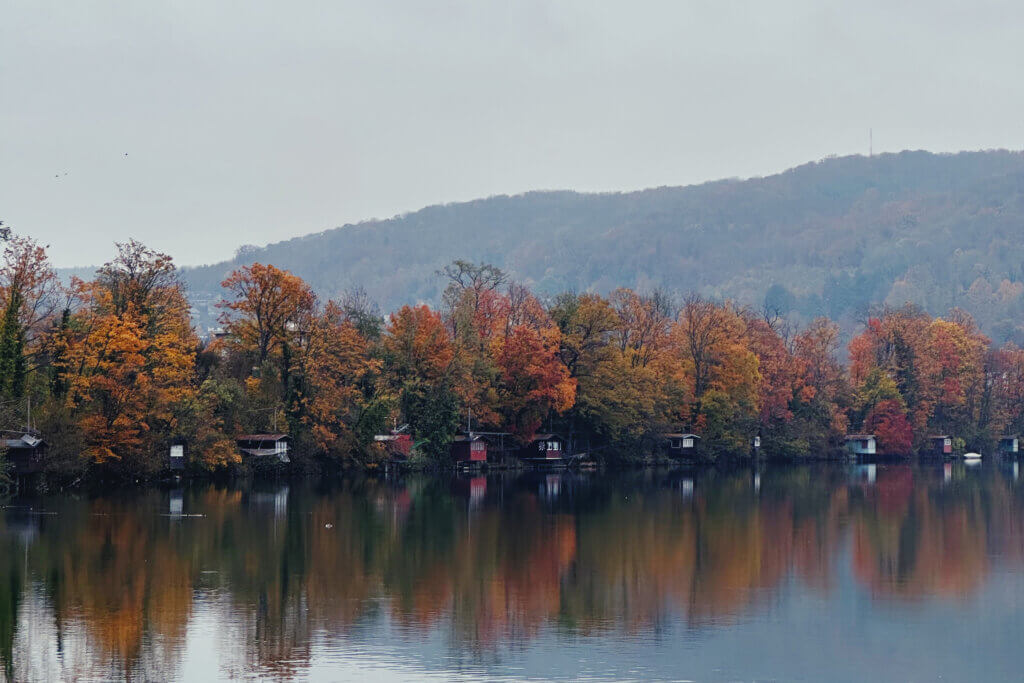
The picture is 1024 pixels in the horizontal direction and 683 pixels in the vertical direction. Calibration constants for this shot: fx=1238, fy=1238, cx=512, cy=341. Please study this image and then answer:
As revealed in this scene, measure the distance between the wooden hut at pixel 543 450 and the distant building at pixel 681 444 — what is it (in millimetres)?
12281

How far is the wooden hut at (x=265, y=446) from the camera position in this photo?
77312mm

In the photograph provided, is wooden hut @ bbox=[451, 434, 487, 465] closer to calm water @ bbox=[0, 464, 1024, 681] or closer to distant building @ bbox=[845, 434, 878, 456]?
calm water @ bbox=[0, 464, 1024, 681]

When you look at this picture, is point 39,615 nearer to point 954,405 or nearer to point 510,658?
point 510,658

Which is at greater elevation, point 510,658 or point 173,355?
point 173,355

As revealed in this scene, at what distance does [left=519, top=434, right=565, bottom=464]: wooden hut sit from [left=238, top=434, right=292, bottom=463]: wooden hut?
2273cm

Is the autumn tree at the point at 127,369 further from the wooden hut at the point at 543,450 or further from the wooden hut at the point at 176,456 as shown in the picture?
the wooden hut at the point at 543,450

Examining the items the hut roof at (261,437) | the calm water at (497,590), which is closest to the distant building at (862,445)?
the calm water at (497,590)

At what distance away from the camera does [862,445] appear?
12181 cm

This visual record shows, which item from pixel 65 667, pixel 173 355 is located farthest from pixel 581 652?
pixel 173 355

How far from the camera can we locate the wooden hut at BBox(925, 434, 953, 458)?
12725 centimetres

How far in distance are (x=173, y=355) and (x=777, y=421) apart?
2441 inches

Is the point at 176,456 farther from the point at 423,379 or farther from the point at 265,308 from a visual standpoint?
the point at 423,379

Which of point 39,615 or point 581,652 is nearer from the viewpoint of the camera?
point 581,652

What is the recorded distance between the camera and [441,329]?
90.4 metres
